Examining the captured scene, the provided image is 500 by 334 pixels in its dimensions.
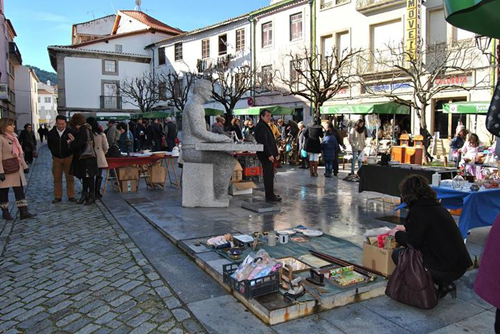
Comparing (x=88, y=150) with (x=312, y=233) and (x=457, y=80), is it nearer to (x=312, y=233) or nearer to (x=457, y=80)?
(x=312, y=233)

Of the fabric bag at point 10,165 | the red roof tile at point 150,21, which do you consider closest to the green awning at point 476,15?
the fabric bag at point 10,165

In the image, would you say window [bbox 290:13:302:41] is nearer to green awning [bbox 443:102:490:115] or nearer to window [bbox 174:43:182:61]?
window [bbox 174:43:182:61]

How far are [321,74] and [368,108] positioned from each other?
319cm

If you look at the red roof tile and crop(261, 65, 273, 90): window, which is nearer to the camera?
crop(261, 65, 273, 90): window

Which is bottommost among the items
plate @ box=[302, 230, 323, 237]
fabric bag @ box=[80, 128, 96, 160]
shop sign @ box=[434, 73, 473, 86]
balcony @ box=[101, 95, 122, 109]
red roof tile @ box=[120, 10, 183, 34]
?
plate @ box=[302, 230, 323, 237]

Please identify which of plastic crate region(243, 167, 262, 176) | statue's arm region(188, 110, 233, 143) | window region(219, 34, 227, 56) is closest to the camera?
statue's arm region(188, 110, 233, 143)

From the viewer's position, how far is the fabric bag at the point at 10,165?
666cm

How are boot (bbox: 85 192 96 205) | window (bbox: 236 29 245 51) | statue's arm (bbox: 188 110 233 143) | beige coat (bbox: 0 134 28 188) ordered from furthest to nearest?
1. window (bbox: 236 29 245 51)
2. boot (bbox: 85 192 96 205)
3. statue's arm (bbox: 188 110 233 143)
4. beige coat (bbox: 0 134 28 188)

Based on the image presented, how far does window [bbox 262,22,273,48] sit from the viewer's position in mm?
27483

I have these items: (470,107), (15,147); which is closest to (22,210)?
(15,147)

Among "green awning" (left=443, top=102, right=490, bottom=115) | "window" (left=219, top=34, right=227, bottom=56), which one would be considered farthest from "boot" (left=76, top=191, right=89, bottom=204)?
"window" (left=219, top=34, right=227, bottom=56)

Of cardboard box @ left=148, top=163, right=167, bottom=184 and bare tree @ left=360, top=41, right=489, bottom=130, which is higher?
bare tree @ left=360, top=41, right=489, bottom=130

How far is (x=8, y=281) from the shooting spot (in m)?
4.18

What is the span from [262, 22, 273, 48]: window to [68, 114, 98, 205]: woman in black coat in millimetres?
21036
